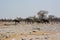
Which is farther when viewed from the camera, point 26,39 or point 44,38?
point 44,38

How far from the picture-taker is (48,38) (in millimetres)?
18828

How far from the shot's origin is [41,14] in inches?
2611

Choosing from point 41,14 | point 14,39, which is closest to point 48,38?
point 14,39

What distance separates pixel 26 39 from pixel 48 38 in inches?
95.5

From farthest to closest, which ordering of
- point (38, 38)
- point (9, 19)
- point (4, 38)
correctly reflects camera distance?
point (9, 19), point (38, 38), point (4, 38)

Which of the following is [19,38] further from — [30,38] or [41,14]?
[41,14]

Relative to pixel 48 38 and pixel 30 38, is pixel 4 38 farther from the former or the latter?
pixel 48 38

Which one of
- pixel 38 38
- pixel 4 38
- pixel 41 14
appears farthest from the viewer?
pixel 41 14

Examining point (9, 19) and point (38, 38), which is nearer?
point (38, 38)

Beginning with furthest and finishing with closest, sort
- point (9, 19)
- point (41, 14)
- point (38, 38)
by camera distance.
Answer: point (41, 14)
point (9, 19)
point (38, 38)

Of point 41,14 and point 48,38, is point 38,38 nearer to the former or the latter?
point 48,38

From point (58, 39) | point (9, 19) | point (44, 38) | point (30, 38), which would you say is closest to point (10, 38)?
point (30, 38)

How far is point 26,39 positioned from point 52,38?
9.67 feet

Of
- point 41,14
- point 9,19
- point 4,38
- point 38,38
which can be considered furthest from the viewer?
point 41,14
